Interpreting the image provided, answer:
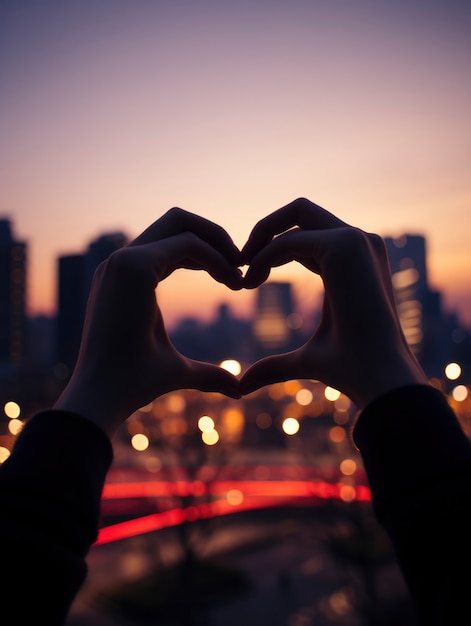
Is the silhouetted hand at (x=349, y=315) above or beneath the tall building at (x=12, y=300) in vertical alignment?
above

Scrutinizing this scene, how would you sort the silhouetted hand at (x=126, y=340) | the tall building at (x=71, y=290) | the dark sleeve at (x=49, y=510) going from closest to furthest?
the dark sleeve at (x=49, y=510), the silhouetted hand at (x=126, y=340), the tall building at (x=71, y=290)

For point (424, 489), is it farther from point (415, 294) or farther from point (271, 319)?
point (271, 319)

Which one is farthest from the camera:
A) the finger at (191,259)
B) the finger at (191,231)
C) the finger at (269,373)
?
the finger at (269,373)

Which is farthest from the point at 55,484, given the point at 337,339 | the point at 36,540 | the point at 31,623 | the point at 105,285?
the point at 337,339

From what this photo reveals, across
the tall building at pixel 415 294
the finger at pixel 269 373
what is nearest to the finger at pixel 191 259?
the finger at pixel 269 373

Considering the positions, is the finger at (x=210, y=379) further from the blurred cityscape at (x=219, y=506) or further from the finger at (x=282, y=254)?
the blurred cityscape at (x=219, y=506)

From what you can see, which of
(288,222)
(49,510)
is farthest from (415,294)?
(49,510)

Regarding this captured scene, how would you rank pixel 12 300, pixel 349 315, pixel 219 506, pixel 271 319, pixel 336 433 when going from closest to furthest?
pixel 349 315
pixel 12 300
pixel 219 506
pixel 336 433
pixel 271 319

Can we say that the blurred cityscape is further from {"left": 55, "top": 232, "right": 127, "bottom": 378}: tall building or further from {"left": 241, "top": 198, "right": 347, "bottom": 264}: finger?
{"left": 241, "top": 198, "right": 347, "bottom": 264}: finger
